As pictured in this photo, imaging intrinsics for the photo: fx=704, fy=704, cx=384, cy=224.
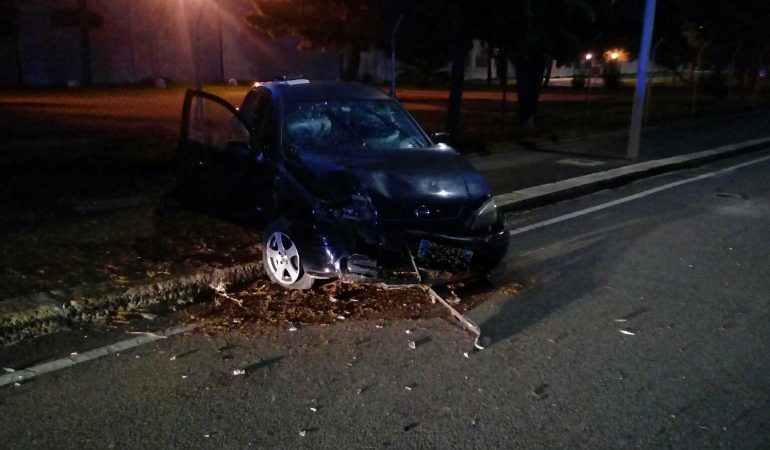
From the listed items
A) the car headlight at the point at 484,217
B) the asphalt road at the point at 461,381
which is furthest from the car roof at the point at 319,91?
the asphalt road at the point at 461,381

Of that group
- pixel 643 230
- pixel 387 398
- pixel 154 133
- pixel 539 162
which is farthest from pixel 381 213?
pixel 154 133

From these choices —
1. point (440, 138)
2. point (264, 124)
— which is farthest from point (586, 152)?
point (264, 124)

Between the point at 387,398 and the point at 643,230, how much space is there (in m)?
5.30

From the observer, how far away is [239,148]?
21.1ft

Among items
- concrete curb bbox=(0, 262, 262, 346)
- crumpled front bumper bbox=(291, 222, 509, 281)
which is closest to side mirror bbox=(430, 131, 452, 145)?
crumpled front bumper bbox=(291, 222, 509, 281)

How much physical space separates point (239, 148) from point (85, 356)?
7.95 feet

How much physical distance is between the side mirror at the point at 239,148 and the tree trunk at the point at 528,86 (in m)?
13.3

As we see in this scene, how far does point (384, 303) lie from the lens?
573 centimetres

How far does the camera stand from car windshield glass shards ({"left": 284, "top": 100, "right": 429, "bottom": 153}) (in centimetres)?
657

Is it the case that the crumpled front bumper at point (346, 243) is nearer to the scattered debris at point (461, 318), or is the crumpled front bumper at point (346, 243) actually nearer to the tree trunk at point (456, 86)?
the scattered debris at point (461, 318)

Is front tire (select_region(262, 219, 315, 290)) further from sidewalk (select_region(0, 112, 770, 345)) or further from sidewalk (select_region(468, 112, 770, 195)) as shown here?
sidewalk (select_region(468, 112, 770, 195))

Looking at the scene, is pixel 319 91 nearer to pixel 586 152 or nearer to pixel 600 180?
pixel 600 180

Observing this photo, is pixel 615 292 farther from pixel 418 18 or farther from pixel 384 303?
pixel 418 18

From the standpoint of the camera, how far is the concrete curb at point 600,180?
383 inches
